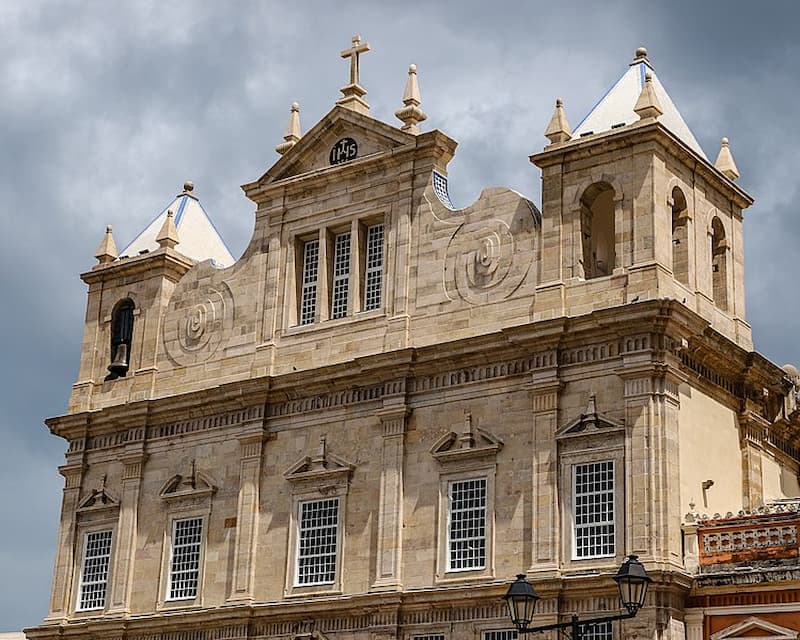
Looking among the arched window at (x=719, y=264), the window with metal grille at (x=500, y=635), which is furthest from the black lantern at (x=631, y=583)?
the arched window at (x=719, y=264)

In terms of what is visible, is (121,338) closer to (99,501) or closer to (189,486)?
(99,501)

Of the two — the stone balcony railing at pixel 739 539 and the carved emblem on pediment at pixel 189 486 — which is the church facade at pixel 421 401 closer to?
the carved emblem on pediment at pixel 189 486

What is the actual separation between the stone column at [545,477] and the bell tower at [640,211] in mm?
1867

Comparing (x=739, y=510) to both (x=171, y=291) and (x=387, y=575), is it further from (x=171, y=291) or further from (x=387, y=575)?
(x=171, y=291)

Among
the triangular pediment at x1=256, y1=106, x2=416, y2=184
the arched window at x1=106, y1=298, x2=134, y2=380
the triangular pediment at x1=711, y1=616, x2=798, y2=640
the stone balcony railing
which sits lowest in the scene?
the triangular pediment at x1=711, y1=616, x2=798, y2=640

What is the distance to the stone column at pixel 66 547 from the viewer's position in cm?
3831

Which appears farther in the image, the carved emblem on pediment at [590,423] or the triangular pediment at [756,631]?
the carved emblem on pediment at [590,423]

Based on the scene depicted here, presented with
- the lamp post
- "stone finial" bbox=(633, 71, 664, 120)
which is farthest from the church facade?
the lamp post

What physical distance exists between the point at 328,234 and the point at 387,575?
9077 mm

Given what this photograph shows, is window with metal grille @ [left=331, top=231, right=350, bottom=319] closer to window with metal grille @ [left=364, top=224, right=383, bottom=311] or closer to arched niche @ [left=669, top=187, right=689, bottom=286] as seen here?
window with metal grille @ [left=364, top=224, right=383, bottom=311]

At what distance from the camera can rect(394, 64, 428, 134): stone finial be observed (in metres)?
35.7

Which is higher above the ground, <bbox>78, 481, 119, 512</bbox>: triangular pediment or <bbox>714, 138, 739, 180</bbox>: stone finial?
<bbox>714, 138, 739, 180</bbox>: stone finial

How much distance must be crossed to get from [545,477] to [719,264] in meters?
7.19

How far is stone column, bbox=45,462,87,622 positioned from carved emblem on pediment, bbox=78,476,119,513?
14.3 inches
